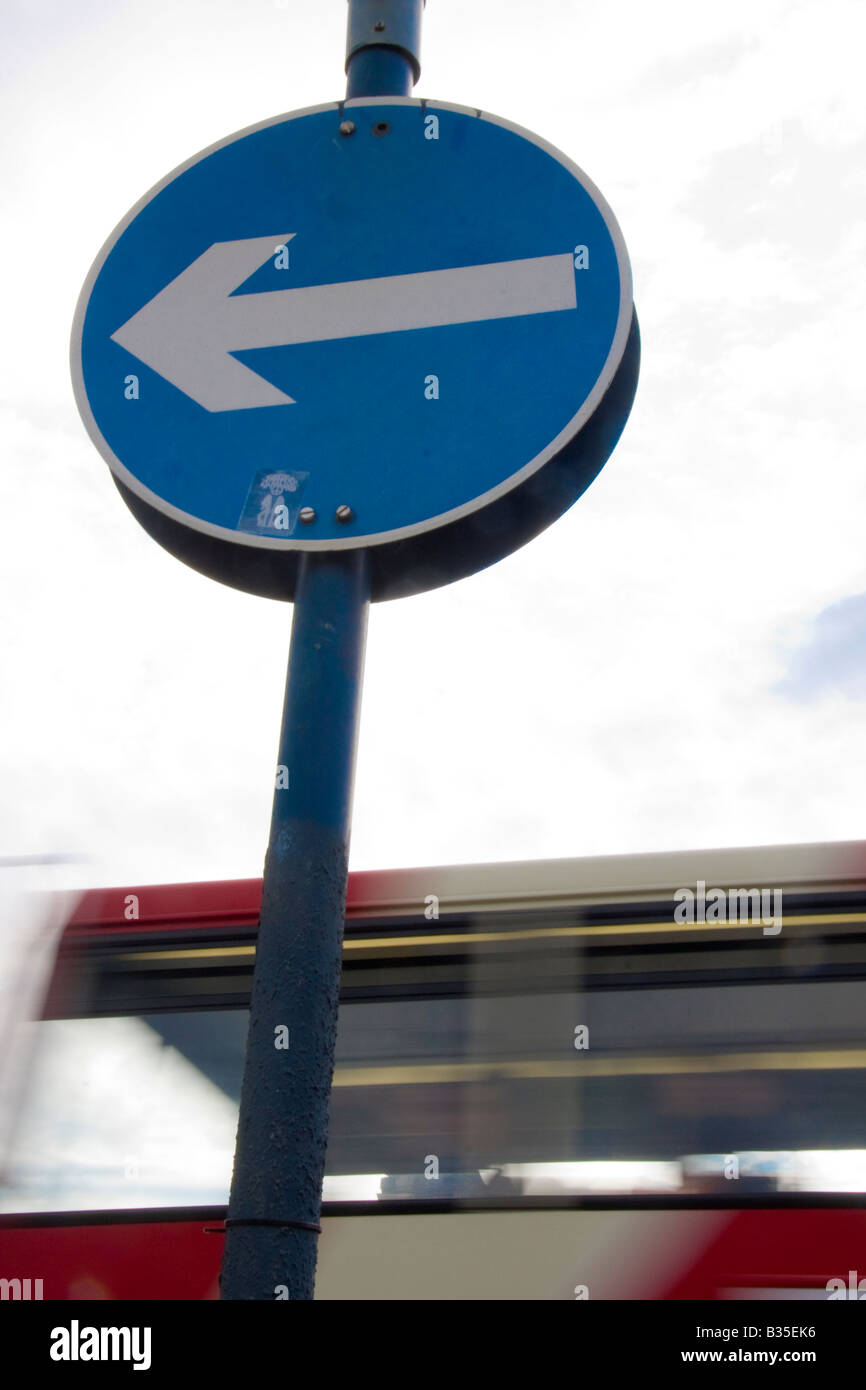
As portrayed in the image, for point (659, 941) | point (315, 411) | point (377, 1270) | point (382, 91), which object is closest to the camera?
point (315, 411)

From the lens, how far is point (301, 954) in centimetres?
106

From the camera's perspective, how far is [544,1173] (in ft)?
10.1

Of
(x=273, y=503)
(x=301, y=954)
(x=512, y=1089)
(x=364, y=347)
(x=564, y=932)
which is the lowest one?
(x=301, y=954)

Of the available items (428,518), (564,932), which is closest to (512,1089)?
(564,932)

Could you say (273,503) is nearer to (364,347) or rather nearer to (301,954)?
(364,347)

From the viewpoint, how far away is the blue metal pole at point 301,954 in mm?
967

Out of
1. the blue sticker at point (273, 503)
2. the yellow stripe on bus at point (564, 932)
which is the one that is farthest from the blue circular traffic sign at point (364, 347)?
the yellow stripe on bus at point (564, 932)

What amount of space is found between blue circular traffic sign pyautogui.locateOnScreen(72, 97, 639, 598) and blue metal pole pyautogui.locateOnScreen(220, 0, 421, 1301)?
102 mm

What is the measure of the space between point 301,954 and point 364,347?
0.65m

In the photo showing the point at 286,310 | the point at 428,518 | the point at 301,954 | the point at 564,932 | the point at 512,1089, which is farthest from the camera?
the point at 564,932

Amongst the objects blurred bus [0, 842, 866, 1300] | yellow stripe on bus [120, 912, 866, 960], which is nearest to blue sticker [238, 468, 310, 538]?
yellow stripe on bus [120, 912, 866, 960]
